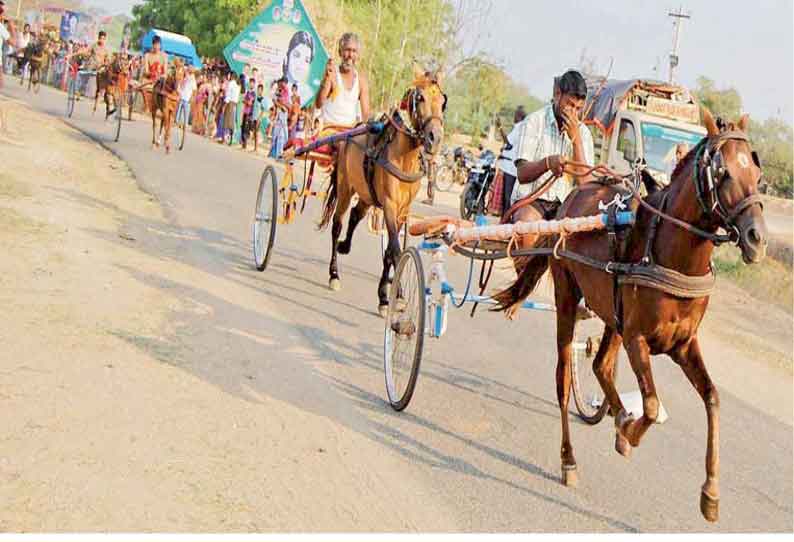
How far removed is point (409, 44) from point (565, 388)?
31.6 m

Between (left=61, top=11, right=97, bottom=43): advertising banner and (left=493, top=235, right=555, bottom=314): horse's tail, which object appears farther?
(left=61, top=11, right=97, bottom=43): advertising banner

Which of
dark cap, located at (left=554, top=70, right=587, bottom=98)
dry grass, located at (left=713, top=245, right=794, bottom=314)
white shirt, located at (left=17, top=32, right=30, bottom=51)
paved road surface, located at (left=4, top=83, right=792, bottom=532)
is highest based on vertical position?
white shirt, located at (left=17, top=32, right=30, bottom=51)

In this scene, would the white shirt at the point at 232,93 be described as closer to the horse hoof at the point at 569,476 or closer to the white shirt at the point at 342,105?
the white shirt at the point at 342,105

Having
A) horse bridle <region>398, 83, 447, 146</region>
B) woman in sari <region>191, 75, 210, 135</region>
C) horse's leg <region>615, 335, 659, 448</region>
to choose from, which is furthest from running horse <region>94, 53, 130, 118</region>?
horse's leg <region>615, 335, 659, 448</region>

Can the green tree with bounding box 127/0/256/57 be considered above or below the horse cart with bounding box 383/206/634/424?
above

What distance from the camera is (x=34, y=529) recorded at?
4.11m

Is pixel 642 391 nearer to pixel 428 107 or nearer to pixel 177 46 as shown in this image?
pixel 428 107

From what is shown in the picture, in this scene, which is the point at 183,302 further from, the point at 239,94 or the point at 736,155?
the point at 239,94

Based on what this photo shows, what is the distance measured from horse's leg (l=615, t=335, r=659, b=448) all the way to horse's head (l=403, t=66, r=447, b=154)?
3.78 meters

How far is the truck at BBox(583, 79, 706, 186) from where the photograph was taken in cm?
2045

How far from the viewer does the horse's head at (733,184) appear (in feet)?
13.9

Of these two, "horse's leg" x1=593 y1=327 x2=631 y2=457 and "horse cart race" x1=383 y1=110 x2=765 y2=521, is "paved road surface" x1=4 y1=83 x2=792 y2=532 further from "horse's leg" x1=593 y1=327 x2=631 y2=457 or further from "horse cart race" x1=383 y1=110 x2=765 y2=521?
"horse's leg" x1=593 y1=327 x2=631 y2=457

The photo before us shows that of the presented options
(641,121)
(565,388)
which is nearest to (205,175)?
(641,121)

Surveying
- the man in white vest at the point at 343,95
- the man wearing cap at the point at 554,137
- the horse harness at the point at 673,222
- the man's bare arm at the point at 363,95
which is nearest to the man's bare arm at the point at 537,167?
the man wearing cap at the point at 554,137
